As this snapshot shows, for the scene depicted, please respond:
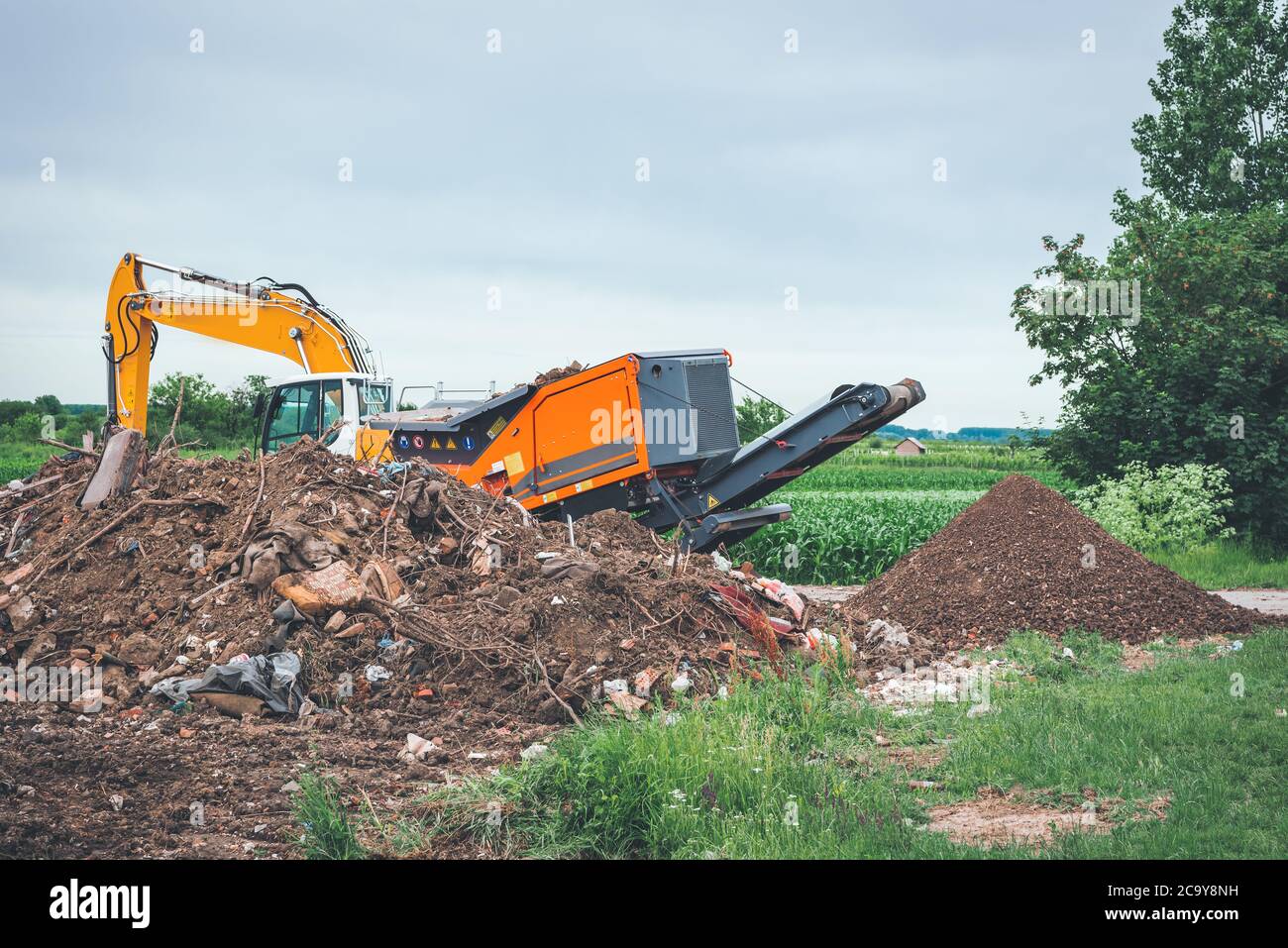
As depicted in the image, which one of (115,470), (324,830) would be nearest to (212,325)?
(115,470)

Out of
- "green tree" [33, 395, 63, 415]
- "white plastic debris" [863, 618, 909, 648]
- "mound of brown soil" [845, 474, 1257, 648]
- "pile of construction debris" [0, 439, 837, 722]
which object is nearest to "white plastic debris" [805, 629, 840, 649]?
"pile of construction debris" [0, 439, 837, 722]

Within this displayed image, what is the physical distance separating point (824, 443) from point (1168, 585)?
→ 419 centimetres

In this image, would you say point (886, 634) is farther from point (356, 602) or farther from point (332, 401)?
point (332, 401)

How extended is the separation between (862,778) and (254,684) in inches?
174

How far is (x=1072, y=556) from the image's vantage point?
40.0 ft

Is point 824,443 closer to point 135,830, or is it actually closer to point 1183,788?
point 1183,788

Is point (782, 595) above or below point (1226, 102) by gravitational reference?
below

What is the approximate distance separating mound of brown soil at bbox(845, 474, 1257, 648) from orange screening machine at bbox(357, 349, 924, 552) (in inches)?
73.7

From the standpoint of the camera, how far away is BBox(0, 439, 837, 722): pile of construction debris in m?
8.12

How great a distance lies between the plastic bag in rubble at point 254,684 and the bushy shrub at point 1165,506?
46.5 ft

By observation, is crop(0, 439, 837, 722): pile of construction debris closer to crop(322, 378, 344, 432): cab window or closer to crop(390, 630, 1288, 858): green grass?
crop(390, 630, 1288, 858): green grass

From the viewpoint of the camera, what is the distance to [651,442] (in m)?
12.4

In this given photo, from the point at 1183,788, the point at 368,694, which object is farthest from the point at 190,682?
the point at 1183,788

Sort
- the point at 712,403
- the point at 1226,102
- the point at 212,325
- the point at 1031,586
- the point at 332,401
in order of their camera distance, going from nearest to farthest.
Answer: the point at 1031,586, the point at 712,403, the point at 332,401, the point at 212,325, the point at 1226,102
